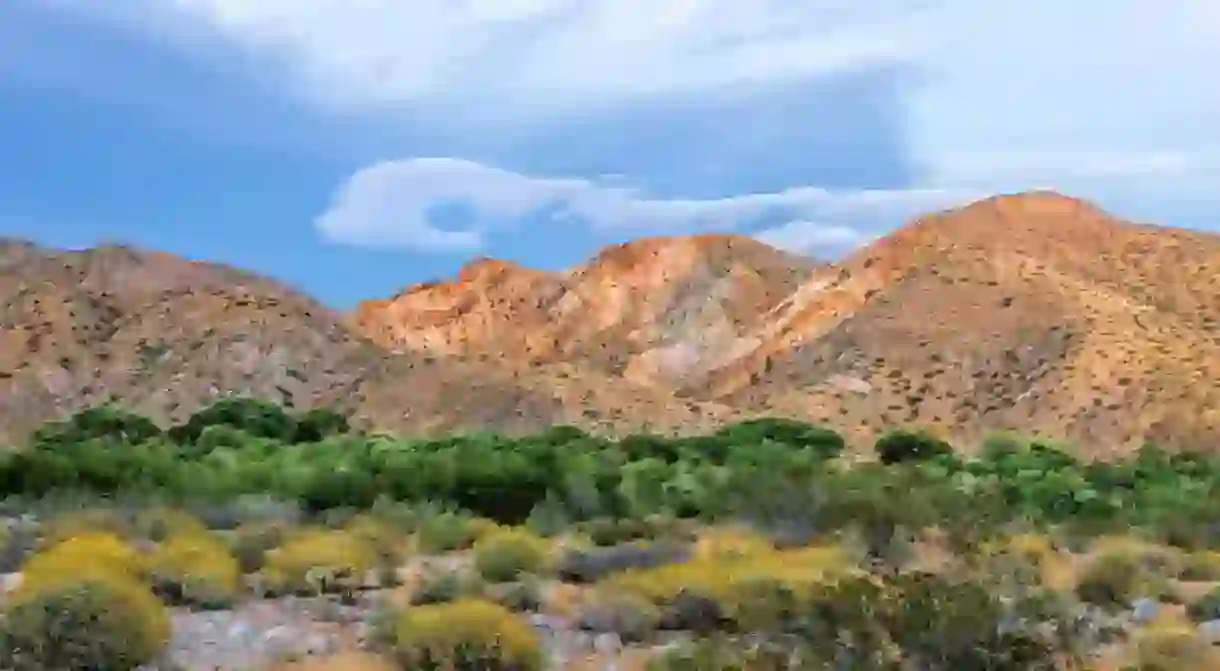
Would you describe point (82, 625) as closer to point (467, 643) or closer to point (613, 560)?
point (467, 643)

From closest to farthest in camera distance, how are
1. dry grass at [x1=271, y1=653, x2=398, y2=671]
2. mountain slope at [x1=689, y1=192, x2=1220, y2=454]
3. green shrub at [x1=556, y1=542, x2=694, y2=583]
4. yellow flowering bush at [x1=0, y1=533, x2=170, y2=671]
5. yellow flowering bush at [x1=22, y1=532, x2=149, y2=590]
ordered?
yellow flowering bush at [x1=0, y1=533, x2=170, y2=671], dry grass at [x1=271, y1=653, x2=398, y2=671], yellow flowering bush at [x1=22, y1=532, x2=149, y2=590], green shrub at [x1=556, y1=542, x2=694, y2=583], mountain slope at [x1=689, y1=192, x2=1220, y2=454]

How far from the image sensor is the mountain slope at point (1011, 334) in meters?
67.3

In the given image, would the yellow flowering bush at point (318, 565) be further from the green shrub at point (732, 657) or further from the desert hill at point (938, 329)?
the desert hill at point (938, 329)

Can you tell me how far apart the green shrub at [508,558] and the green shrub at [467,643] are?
15.1 feet

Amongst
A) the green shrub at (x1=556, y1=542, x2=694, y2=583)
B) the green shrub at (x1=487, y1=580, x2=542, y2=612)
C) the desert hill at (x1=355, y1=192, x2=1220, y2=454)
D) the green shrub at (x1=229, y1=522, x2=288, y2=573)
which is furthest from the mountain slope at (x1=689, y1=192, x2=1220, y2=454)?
the green shrub at (x1=487, y1=580, x2=542, y2=612)

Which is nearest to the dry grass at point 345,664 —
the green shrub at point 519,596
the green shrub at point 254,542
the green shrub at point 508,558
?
the green shrub at point 519,596

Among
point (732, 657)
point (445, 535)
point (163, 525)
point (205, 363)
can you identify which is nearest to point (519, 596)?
point (732, 657)

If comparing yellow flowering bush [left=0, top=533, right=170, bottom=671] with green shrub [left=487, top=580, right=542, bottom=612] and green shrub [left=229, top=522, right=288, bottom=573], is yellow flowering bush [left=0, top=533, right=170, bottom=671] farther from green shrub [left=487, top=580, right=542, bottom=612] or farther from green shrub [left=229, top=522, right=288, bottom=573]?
green shrub [left=229, top=522, right=288, bottom=573]

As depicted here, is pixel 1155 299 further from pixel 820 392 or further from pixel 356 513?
pixel 356 513

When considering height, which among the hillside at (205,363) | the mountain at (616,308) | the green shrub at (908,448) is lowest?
the green shrub at (908,448)

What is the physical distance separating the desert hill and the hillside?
Answer: 8.76 meters

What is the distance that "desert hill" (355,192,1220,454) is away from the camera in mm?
68750

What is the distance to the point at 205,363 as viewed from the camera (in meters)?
66.7

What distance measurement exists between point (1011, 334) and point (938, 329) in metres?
3.82
